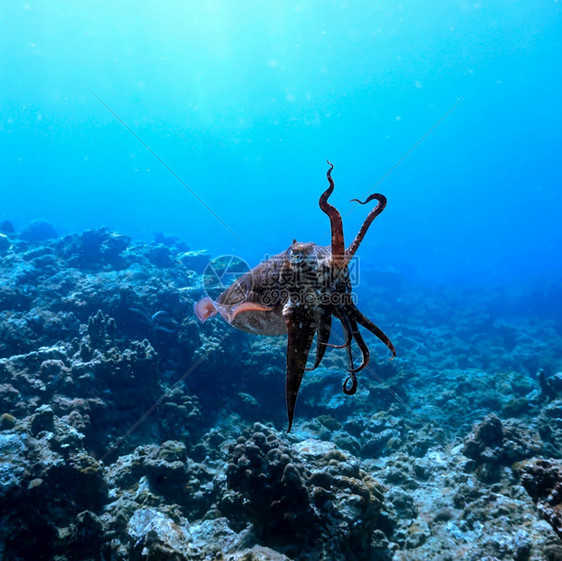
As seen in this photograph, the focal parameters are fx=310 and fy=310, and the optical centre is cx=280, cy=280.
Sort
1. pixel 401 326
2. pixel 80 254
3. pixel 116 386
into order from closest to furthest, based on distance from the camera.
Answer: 1. pixel 116 386
2. pixel 80 254
3. pixel 401 326

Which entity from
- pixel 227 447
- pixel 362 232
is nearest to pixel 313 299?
pixel 362 232

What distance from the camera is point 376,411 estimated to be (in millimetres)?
10695

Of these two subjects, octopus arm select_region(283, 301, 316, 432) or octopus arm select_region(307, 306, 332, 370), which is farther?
octopus arm select_region(307, 306, 332, 370)

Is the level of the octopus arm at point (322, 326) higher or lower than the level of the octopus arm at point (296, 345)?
higher

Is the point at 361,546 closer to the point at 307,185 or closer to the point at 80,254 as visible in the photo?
the point at 80,254

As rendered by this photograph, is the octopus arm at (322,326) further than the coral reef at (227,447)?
No

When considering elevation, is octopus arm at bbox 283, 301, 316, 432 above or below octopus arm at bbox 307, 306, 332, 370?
below

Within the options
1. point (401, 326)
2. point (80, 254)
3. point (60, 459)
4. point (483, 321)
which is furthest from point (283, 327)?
point (483, 321)

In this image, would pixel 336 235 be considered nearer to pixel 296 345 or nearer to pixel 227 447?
pixel 296 345

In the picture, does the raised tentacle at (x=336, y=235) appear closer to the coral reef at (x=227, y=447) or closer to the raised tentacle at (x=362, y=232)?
the raised tentacle at (x=362, y=232)

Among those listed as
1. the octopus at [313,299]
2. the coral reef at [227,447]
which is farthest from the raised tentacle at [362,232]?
the coral reef at [227,447]

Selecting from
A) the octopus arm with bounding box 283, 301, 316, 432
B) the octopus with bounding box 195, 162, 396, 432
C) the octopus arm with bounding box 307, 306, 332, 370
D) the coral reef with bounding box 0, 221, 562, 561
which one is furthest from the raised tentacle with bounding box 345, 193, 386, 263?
the coral reef with bounding box 0, 221, 562, 561

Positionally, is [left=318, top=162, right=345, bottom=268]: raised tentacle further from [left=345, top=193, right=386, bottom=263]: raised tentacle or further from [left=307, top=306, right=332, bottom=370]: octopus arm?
[left=307, top=306, right=332, bottom=370]: octopus arm

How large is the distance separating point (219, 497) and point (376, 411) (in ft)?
22.9
